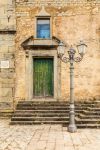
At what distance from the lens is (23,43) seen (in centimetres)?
1428

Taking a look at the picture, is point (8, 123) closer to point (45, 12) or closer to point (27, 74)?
point (27, 74)

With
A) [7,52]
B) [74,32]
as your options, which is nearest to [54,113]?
[7,52]

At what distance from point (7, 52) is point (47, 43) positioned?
180 cm

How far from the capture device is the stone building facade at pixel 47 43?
14.2 metres

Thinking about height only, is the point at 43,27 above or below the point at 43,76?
above

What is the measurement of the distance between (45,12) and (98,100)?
451cm

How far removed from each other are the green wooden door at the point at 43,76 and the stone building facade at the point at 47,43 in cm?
22

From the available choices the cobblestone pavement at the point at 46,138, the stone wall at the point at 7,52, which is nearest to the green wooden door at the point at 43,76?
the stone wall at the point at 7,52

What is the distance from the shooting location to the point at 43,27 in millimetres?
14531

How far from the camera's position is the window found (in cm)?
1446

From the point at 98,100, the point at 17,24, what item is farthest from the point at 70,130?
the point at 17,24

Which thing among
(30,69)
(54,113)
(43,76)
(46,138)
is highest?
(30,69)

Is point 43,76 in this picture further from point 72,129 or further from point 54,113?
point 72,129

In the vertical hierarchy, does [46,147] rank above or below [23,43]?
below
